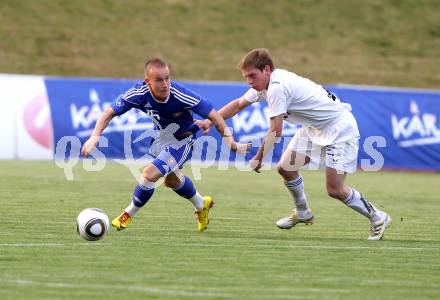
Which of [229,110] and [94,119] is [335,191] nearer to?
[229,110]

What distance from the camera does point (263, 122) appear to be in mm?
23766

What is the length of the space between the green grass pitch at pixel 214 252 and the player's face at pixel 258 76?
157 centimetres

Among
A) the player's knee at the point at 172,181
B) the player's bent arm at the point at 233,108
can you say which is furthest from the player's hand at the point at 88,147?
the player's bent arm at the point at 233,108

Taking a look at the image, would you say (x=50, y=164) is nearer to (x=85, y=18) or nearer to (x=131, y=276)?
(x=85, y=18)

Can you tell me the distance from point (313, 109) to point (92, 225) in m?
2.66

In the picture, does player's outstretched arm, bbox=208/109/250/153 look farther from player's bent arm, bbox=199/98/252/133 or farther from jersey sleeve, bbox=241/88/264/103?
jersey sleeve, bbox=241/88/264/103

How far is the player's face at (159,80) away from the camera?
33.7ft

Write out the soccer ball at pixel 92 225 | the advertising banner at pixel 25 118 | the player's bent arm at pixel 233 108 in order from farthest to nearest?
the advertising banner at pixel 25 118 < the player's bent arm at pixel 233 108 < the soccer ball at pixel 92 225

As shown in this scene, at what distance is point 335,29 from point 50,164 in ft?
54.1

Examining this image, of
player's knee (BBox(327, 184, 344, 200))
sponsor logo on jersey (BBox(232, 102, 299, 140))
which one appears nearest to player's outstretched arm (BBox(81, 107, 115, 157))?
player's knee (BBox(327, 184, 344, 200))

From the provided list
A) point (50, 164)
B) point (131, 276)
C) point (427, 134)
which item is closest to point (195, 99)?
point (131, 276)

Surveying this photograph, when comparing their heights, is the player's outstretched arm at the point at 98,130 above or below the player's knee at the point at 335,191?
above

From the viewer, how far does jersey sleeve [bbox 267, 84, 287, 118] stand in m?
10.1

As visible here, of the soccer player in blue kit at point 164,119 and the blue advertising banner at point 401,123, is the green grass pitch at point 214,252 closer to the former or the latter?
the soccer player in blue kit at point 164,119
